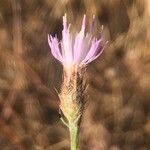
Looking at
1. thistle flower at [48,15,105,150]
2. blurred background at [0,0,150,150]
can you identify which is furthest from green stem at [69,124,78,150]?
blurred background at [0,0,150,150]

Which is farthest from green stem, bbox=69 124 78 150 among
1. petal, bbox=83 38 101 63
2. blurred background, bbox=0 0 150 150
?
blurred background, bbox=0 0 150 150

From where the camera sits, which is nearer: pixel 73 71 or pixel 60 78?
pixel 73 71

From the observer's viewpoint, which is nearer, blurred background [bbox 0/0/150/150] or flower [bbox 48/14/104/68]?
flower [bbox 48/14/104/68]

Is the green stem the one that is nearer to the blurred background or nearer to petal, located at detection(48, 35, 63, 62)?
petal, located at detection(48, 35, 63, 62)

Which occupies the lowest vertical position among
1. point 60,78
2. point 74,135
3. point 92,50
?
point 74,135

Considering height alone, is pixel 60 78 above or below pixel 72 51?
above

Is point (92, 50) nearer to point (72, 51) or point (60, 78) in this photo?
point (72, 51)

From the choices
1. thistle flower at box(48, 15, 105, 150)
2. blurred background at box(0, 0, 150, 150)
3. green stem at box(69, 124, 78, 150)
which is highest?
blurred background at box(0, 0, 150, 150)

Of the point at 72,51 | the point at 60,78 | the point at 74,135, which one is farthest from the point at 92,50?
the point at 60,78

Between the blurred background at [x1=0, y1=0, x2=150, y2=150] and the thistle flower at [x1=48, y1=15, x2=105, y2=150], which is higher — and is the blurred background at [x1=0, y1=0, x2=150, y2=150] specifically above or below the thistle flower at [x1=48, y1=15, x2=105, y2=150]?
above
